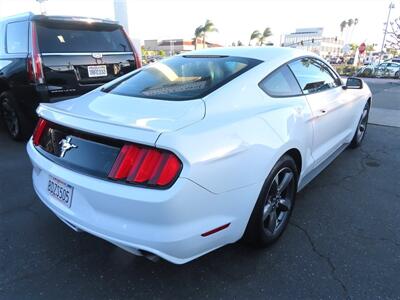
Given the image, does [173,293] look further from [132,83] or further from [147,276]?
[132,83]

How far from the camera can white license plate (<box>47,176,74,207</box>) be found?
2.08m

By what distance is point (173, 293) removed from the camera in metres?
2.16

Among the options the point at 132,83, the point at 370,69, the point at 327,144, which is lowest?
the point at 370,69

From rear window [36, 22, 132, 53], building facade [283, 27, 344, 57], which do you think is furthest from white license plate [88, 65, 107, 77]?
building facade [283, 27, 344, 57]

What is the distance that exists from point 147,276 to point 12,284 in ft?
2.86

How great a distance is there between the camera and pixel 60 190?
215cm

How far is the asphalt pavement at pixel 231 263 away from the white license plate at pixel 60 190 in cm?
56

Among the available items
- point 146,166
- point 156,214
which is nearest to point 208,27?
point 146,166

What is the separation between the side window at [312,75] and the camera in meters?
3.00

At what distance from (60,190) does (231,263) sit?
128 centimetres

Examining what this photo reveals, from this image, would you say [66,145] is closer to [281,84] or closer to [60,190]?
[60,190]

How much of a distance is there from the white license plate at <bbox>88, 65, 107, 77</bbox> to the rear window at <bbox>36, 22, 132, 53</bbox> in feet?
0.89

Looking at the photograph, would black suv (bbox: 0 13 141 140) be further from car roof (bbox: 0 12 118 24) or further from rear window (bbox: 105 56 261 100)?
rear window (bbox: 105 56 261 100)

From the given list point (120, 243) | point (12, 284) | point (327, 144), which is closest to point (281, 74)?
point (327, 144)
